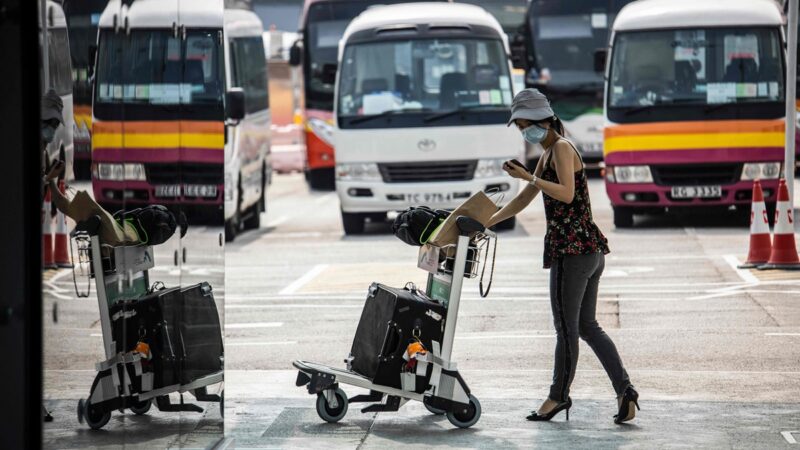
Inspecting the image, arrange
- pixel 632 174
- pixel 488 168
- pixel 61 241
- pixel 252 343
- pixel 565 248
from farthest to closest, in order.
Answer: pixel 488 168 < pixel 632 174 < pixel 252 343 < pixel 565 248 < pixel 61 241

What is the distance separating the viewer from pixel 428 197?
64.7 feet

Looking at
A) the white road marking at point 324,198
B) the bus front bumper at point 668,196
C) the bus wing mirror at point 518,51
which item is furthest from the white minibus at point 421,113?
the white road marking at point 324,198

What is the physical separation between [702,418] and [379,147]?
11.9m

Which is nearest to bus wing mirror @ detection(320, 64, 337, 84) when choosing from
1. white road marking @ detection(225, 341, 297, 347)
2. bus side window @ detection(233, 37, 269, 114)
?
bus side window @ detection(233, 37, 269, 114)

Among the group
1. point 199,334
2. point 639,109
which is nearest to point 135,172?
point 199,334

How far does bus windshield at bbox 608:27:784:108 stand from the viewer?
19.6 m

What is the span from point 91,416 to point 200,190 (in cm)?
180

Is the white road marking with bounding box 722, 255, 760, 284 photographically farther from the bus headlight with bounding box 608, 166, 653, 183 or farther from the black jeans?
the black jeans

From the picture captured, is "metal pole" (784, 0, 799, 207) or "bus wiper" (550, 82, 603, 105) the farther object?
"bus wiper" (550, 82, 603, 105)

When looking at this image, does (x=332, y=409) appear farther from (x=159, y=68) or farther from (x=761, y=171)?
(x=761, y=171)

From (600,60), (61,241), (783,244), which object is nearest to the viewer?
(61,241)

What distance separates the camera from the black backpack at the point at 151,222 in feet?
19.0

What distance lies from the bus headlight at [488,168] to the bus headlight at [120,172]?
13841mm

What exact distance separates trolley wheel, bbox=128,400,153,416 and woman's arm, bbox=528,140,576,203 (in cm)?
263
